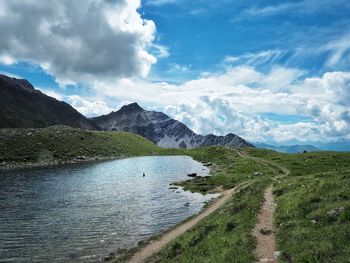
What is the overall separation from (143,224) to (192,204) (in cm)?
1475

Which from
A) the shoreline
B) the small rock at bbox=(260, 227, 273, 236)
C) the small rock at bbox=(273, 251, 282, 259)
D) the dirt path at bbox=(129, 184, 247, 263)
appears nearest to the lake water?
the shoreline

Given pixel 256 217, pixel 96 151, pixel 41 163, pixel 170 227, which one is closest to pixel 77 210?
pixel 170 227

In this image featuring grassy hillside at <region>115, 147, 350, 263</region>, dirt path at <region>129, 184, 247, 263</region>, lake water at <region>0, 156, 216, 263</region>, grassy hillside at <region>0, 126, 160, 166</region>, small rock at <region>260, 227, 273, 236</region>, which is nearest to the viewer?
grassy hillside at <region>115, 147, 350, 263</region>

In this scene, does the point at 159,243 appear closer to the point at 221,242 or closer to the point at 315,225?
the point at 221,242

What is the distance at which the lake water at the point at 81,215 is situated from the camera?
118ft

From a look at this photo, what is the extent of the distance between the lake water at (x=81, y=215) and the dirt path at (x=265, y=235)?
1374 cm

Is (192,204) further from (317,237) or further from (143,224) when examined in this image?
(317,237)

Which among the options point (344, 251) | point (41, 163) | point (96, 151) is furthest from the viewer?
point (96, 151)

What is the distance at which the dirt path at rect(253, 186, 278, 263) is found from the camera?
24.4 metres

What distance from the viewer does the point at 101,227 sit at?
145 feet

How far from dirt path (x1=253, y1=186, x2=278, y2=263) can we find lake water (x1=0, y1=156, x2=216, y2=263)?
13.7 m

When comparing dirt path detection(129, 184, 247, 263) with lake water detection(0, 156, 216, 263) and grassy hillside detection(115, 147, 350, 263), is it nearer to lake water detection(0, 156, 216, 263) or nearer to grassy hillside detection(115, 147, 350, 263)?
grassy hillside detection(115, 147, 350, 263)

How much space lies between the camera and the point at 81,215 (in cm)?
5050

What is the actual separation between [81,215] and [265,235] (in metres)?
30.3
